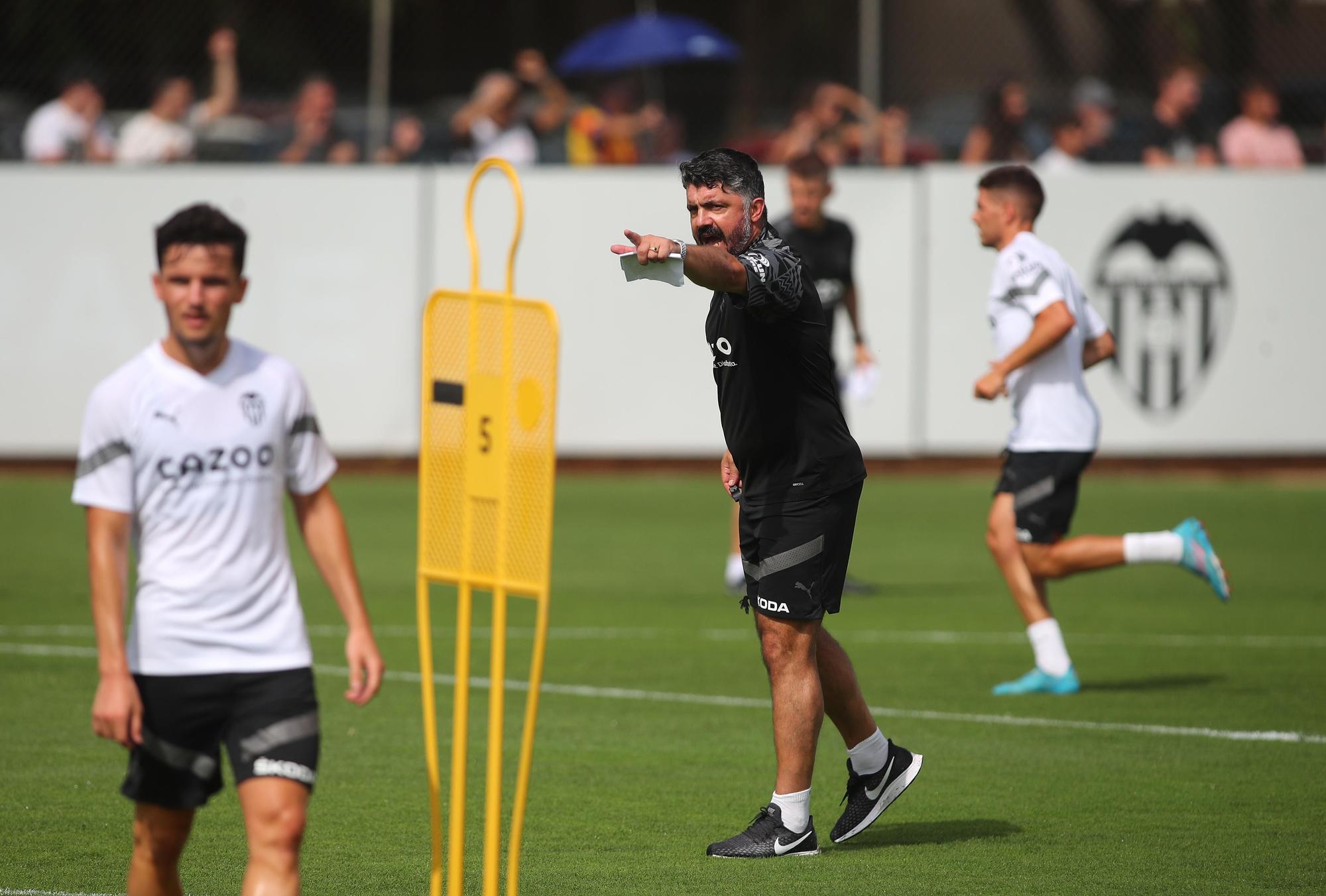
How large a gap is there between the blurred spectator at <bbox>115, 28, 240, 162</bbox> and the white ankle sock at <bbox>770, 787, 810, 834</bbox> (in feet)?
45.7

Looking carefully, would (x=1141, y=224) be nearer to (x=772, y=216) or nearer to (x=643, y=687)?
(x=772, y=216)

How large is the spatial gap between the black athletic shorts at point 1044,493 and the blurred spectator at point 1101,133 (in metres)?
9.96

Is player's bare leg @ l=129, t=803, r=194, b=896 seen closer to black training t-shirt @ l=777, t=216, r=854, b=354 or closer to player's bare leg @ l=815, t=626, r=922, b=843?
player's bare leg @ l=815, t=626, r=922, b=843

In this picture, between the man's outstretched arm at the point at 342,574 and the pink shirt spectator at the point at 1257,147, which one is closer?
the man's outstretched arm at the point at 342,574

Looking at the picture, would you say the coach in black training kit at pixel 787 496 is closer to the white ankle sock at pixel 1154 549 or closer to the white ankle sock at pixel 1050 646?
the white ankle sock at pixel 1050 646

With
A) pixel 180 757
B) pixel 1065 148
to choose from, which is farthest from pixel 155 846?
pixel 1065 148

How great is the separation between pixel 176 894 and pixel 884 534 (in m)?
11.0

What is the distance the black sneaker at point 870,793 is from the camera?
6379mm

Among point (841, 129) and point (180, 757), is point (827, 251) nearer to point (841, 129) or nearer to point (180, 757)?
point (841, 129)

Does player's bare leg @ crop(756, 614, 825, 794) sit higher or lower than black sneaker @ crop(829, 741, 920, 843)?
higher

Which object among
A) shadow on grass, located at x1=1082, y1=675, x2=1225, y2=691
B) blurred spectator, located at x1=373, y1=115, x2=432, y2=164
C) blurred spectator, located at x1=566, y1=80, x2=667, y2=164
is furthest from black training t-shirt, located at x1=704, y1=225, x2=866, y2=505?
blurred spectator, located at x1=566, y1=80, x2=667, y2=164

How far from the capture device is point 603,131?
63.9ft

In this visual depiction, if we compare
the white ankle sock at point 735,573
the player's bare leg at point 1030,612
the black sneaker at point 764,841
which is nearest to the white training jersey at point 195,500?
the black sneaker at point 764,841

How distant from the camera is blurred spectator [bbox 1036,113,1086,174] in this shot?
1816cm
